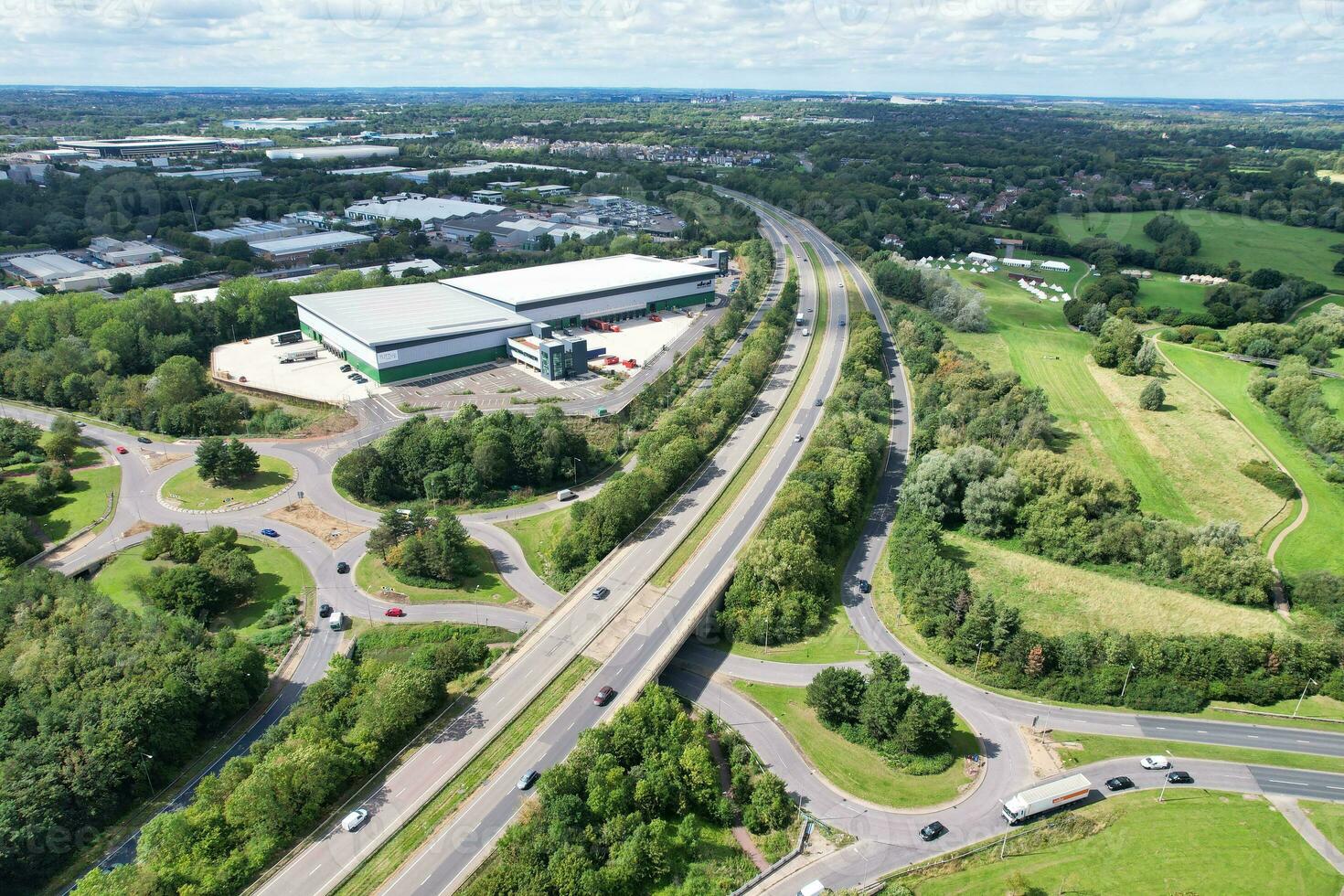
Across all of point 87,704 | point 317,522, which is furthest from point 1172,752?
point 317,522

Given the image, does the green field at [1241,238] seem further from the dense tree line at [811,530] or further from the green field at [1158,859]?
the green field at [1158,859]

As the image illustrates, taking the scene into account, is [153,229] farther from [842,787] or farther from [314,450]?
[842,787]

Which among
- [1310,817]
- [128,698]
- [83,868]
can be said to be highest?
[128,698]

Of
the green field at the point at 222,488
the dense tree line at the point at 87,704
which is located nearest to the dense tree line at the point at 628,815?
the dense tree line at the point at 87,704

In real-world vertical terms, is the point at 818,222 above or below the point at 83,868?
above

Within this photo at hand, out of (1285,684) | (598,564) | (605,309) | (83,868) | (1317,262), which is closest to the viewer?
(83,868)

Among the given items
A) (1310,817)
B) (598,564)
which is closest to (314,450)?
(598,564)

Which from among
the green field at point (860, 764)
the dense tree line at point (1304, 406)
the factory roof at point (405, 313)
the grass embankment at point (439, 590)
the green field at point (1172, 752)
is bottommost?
the grass embankment at point (439, 590)
